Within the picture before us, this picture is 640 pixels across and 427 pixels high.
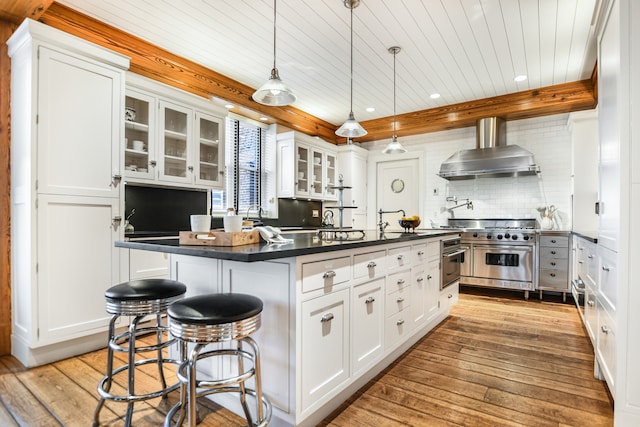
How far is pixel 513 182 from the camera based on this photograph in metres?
5.11

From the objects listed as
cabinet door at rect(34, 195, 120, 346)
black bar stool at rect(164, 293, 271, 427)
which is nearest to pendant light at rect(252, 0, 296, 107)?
black bar stool at rect(164, 293, 271, 427)

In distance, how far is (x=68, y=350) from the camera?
8.43 ft

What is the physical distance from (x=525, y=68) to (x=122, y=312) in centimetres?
445

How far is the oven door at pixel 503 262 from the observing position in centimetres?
449

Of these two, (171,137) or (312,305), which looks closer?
(312,305)

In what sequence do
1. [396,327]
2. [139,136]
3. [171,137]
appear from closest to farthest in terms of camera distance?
[396,327], [139,136], [171,137]

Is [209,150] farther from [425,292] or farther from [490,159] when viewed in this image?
[490,159]

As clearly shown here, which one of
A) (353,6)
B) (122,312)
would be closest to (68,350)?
(122,312)

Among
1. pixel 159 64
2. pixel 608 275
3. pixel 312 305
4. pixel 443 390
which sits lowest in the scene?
pixel 443 390

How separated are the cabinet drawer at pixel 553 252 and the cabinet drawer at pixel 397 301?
109 inches

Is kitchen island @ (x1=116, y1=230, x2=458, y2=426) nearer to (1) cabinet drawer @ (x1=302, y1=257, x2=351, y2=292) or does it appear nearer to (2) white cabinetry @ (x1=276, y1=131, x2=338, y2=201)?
(1) cabinet drawer @ (x1=302, y1=257, x2=351, y2=292)

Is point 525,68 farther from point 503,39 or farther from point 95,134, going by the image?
point 95,134

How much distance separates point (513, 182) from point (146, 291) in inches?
201

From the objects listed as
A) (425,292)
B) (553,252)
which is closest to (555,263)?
(553,252)
